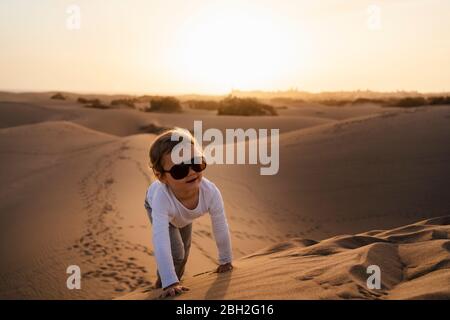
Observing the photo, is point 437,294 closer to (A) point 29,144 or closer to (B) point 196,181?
(B) point 196,181

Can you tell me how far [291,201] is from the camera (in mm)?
9695

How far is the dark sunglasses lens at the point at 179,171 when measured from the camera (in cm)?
329

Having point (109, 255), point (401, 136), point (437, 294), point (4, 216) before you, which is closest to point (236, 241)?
point (109, 255)

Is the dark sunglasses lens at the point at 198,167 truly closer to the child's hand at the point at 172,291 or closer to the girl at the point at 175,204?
the girl at the point at 175,204

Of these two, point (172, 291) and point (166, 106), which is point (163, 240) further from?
point (166, 106)

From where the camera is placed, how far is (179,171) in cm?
329

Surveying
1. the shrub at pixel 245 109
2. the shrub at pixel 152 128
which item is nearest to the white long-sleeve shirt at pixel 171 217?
A: the shrub at pixel 152 128

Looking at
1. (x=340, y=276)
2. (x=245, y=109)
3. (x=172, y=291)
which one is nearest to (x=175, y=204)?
(x=172, y=291)

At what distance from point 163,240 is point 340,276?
1.18 metres

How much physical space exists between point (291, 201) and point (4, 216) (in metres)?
5.40

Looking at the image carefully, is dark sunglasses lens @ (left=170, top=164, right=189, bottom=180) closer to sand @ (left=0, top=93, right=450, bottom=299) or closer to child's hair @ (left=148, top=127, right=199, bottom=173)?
child's hair @ (left=148, top=127, right=199, bottom=173)

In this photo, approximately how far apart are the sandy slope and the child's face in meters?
0.68

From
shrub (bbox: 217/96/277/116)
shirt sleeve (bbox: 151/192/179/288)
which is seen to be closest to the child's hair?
shirt sleeve (bbox: 151/192/179/288)

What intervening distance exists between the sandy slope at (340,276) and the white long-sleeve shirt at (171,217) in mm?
194
